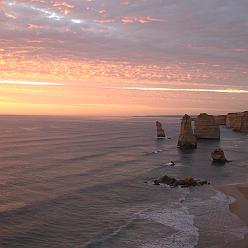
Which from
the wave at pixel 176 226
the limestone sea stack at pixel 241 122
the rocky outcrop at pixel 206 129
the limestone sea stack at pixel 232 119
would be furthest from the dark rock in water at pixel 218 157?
the limestone sea stack at pixel 232 119

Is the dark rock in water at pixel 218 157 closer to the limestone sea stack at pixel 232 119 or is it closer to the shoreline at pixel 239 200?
the shoreline at pixel 239 200

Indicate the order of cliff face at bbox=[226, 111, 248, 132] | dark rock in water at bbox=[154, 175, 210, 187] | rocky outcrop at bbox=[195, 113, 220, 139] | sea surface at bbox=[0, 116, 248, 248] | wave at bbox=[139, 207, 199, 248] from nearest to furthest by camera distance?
wave at bbox=[139, 207, 199, 248] < sea surface at bbox=[0, 116, 248, 248] < dark rock in water at bbox=[154, 175, 210, 187] < rocky outcrop at bbox=[195, 113, 220, 139] < cliff face at bbox=[226, 111, 248, 132]

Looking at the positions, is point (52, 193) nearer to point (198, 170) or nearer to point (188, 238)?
point (188, 238)

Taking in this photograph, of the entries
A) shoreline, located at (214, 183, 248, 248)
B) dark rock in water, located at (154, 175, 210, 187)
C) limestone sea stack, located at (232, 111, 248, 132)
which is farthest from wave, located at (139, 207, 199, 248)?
limestone sea stack, located at (232, 111, 248, 132)

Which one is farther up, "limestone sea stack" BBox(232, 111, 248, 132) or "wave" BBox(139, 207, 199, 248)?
"limestone sea stack" BBox(232, 111, 248, 132)

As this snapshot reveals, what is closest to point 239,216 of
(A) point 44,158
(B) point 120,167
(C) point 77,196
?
(C) point 77,196

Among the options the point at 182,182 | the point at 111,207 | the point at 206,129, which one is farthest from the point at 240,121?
the point at 111,207

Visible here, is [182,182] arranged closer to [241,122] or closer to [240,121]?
[241,122]

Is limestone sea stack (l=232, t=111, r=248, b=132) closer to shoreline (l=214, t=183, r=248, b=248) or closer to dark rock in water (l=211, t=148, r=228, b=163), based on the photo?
dark rock in water (l=211, t=148, r=228, b=163)
